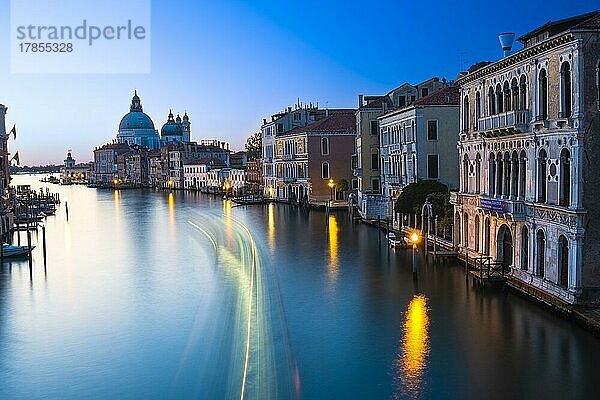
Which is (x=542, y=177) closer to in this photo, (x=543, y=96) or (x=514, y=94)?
(x=543, y=96)

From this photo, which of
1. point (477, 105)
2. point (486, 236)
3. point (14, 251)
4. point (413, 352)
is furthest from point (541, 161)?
point (14, 251)

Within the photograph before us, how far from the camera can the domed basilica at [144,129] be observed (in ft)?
411

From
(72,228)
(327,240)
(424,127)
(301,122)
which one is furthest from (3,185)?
(301,122)

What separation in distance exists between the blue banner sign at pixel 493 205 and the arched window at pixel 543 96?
2.60 metres

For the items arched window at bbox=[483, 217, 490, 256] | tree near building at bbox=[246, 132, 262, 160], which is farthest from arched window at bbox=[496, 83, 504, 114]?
tree near building at bbox=[246, 132, 262, 160]

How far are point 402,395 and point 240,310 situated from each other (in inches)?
249

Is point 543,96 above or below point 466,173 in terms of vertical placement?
above

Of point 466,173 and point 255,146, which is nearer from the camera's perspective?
point 466,173

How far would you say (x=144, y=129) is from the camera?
436 feet

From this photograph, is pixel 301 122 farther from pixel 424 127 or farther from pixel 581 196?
pixel 581 196


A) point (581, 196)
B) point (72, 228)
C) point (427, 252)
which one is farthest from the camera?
point (72, 228)

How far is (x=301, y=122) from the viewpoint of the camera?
187 feet

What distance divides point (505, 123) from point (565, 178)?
300 cm

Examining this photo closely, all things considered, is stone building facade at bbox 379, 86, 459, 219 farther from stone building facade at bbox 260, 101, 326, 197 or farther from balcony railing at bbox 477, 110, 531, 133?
stone building facade at bbox 260, 101, 326, 197
